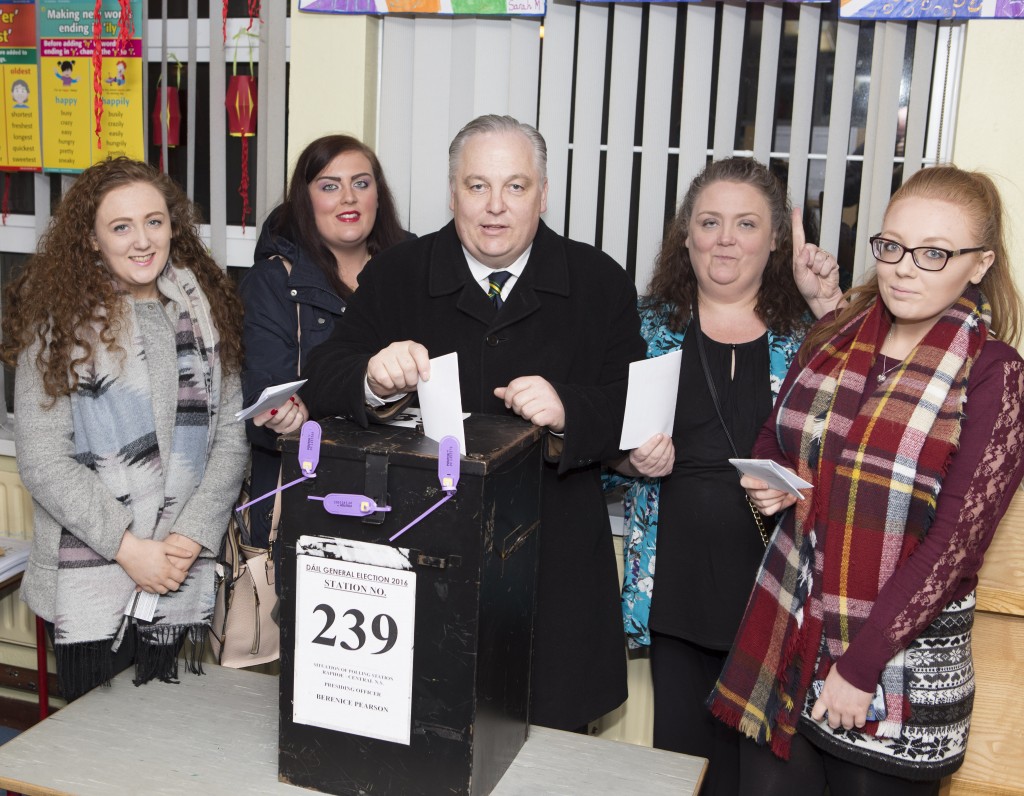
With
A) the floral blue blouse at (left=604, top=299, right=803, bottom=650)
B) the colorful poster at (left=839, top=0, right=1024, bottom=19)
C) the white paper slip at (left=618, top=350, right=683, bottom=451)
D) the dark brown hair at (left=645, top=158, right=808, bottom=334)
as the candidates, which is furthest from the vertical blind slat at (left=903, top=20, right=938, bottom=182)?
the white paper slip at (left=618, top=350, right=683, bottom=451)

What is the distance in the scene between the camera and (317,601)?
1351 mm

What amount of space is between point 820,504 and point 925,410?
233mm

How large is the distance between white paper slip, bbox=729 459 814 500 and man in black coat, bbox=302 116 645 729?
0.80 ft

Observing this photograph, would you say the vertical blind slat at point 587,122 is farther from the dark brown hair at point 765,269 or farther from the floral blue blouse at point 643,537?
the floral blue blouse at point 643,537

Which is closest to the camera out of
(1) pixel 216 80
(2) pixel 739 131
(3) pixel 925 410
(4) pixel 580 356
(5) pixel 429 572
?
(5) pixel 429 572

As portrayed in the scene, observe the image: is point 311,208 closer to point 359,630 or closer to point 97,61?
point 97,61

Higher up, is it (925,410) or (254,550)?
(925,410)

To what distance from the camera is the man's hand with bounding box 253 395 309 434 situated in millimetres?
2055

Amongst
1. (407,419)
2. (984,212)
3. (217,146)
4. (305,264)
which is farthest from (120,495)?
(984,212)

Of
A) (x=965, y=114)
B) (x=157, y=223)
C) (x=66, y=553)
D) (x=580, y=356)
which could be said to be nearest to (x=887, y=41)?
(x=965, y=114)

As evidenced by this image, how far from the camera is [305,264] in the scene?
91.1 inches

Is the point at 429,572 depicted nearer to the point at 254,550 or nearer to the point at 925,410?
the point at 925,410

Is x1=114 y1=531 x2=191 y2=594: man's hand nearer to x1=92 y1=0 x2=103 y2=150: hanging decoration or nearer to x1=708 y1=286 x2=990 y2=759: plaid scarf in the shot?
x1=708 y1=286 x2=990 y2=759: plaid scarf

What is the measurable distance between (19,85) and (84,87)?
0.24 metres
